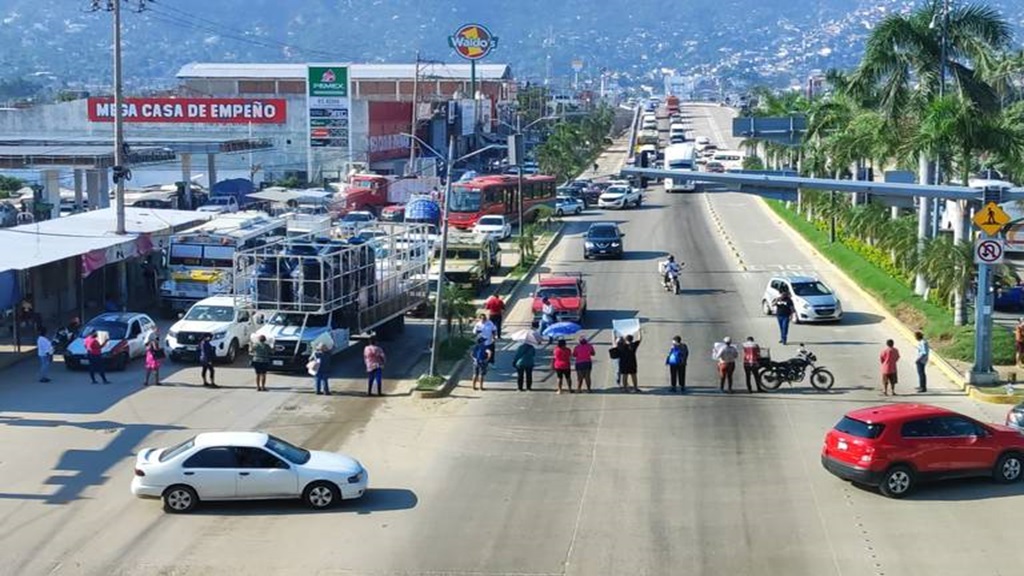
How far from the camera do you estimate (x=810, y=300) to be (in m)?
39.9

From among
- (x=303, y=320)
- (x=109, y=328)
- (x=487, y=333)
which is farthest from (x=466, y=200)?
(x=487, y=333)

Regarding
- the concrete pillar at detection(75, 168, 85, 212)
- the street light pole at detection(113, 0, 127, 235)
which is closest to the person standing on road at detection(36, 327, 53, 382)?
the street light pole at detection(113, 0, 127, 235)

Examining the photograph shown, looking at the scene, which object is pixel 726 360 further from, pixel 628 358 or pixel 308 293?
pixel 308 293

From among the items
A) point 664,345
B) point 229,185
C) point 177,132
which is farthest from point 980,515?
point 177,132

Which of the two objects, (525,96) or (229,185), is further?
(525,96)

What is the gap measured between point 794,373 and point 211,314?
49.0ft

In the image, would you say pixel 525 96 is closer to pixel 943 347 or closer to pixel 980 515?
pixel 943 347

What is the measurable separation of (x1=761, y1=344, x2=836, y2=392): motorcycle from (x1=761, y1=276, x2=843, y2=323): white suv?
8.93 metres

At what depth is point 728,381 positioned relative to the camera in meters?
31.0

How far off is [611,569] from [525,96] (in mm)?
175091

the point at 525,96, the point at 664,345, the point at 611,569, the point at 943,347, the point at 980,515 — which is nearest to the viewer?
the point at 611,569

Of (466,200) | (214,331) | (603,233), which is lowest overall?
(214,331)

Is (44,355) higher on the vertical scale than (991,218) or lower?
lower

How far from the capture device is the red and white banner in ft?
303
